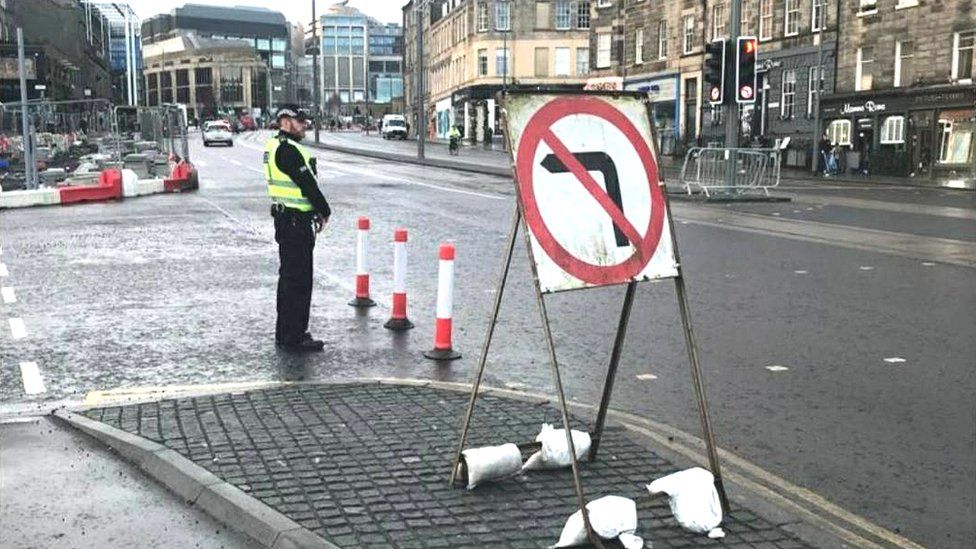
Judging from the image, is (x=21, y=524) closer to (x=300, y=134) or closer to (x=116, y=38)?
(x=300, y=134)

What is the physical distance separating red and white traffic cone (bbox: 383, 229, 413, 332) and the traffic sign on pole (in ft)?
13.3

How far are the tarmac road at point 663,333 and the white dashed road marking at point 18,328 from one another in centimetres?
7

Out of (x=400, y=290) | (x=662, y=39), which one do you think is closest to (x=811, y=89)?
(x=662, y=39)

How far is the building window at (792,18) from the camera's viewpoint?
144ft

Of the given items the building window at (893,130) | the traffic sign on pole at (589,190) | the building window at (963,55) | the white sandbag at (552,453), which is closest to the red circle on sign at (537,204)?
the traffic sign on pole at (589,190)

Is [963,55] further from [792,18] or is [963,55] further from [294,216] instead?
[294,216]

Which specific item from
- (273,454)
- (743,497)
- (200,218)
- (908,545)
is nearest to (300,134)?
(273,454)

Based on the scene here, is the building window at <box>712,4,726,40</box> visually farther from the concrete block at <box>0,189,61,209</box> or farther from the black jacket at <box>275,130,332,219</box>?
the black jacket at <box>275,130,332,219</box>

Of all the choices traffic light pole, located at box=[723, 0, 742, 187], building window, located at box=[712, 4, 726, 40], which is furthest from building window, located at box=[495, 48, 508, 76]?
traffic light pole, located at box=[723, 0, 742, 187]

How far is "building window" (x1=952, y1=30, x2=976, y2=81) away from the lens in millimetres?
34406

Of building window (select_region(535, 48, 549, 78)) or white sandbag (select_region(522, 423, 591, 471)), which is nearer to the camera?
white sandbag (select_region(522, 423, 591, 471))

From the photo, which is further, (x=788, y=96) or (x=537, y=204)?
(x=788, y=96)

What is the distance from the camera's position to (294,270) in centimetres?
754

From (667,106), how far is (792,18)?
1174 cm
